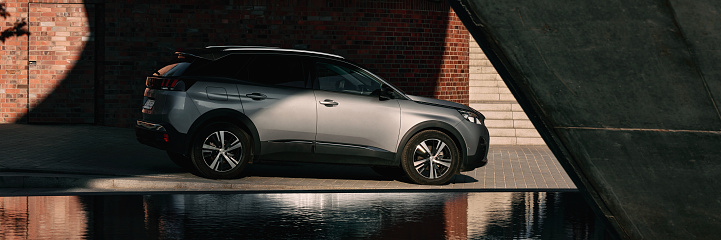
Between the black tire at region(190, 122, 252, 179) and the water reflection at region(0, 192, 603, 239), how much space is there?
112 cm

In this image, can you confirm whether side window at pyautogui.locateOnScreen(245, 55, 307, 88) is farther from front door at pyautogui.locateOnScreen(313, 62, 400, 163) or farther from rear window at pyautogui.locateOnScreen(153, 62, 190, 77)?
rear window at pyautogui.locateOnScreen(153, 62, 190, 77)

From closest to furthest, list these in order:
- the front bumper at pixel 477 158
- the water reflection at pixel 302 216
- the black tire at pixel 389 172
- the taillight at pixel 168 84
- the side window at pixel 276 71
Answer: the water reflection at pixel 302 216
the taillight at pixel 168 84
the side window at pixel 276 71
the front bumper at pixel 477 158
the black tire at pixel 389 172

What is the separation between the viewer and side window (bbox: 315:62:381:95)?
1139 cm

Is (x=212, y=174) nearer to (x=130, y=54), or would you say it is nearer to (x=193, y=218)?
(x=193, y=218)

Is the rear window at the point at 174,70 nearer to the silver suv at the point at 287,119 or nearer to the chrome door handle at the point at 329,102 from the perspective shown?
the silver suv at the point at 287,119

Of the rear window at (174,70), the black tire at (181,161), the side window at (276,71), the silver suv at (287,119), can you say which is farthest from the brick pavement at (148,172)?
the rear window at (174,70)

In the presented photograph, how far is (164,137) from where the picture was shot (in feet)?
36.5

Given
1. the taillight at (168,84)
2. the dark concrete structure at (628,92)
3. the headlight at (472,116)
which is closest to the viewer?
the dark concrete structure at (628,92)

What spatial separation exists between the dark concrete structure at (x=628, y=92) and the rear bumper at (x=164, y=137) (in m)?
6.60

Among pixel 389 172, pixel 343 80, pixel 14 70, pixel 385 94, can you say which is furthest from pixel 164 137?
pixel 14 70

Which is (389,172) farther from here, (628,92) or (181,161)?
(628,92)

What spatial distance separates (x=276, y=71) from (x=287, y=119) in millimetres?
709

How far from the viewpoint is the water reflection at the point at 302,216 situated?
296 inches

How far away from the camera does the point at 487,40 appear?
5020mm
